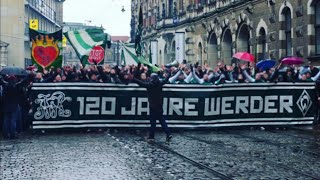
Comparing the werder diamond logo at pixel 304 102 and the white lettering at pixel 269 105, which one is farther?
the werder diamond logo at pixel 304 102

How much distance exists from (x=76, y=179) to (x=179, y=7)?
43.9 metres

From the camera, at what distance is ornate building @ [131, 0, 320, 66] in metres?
26.1

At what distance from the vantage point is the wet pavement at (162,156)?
956 centimetres

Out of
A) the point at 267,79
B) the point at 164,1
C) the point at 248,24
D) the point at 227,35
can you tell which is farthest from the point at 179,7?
the point at 267,79

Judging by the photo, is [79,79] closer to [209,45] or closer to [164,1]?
[209,45]

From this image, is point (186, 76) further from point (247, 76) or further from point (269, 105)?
point (269, 105)

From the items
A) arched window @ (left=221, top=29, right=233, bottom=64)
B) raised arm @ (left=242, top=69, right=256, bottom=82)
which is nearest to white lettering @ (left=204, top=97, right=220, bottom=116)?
raised arm @ (left=242, top=69, right=256, bottom=82)

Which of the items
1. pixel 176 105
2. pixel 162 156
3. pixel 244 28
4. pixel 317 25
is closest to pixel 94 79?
pixel 176 105

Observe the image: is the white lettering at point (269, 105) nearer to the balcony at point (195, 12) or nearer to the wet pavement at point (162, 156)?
the wet pavement at point (162, 156)

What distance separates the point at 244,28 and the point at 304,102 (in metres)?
17.8

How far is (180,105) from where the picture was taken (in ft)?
56.0

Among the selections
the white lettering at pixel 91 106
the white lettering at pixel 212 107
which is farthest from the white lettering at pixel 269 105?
the white lettering at pixel 91 106

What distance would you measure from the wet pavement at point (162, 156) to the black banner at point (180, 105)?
0.54 meters

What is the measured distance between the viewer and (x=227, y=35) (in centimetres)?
3850
